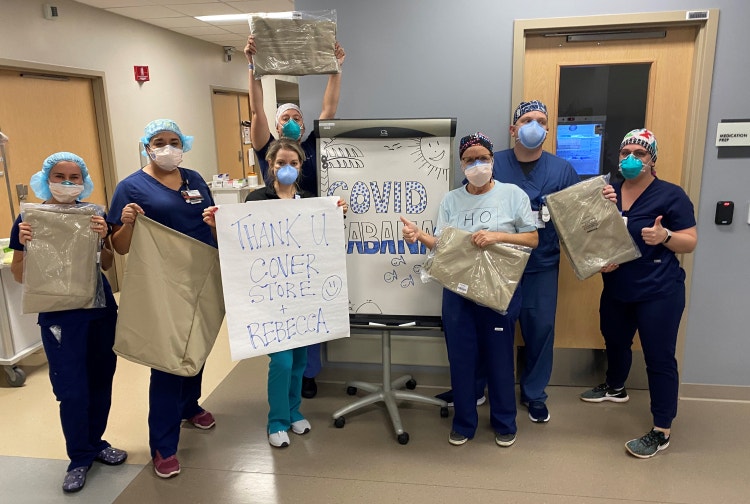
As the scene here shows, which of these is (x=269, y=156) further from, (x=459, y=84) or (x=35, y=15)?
(x=35, y=15)

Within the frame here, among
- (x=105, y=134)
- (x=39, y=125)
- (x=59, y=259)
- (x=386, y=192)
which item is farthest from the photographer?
(x=105, y=134)

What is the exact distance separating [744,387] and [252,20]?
308 cm

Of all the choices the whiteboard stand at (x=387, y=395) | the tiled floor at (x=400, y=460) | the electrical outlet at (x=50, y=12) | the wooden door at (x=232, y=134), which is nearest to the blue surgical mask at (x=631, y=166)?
the whiteboard stand at (x=387, y=395)

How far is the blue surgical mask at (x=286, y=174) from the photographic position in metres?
2.17

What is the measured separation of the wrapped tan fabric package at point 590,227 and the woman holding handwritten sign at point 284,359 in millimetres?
971

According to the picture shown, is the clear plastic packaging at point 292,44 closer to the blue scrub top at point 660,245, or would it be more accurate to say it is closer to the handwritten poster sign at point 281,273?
the handwritten poster sign at point 281,273

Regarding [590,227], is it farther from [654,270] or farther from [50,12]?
[50,12]

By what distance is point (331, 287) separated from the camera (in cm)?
229

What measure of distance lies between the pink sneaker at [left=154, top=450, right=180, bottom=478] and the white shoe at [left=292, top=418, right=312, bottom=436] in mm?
555

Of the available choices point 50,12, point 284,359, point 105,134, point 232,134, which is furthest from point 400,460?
point 232,134

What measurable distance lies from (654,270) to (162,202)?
2.08 m

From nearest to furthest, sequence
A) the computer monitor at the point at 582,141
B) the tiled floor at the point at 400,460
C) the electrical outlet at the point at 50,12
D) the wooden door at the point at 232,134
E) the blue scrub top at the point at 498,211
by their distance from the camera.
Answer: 1. the tiled floor at the point at 400,460
2. the blue scrub top at the point at 498,211
3. the computer monitor at the point at 582,141
4. the electrical outlet at the point at 50,12
5. the wooden door at the point at 232,134

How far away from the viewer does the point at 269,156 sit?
224cm

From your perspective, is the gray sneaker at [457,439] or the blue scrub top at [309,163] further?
the blue scrub top at [309,163]
